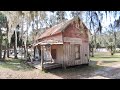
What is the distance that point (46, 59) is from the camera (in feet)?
37.9

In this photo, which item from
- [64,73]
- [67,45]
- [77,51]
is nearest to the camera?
[64,73]

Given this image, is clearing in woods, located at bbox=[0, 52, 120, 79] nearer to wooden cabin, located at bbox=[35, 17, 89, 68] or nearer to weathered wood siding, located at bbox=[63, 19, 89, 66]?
weathered wood siding, located at bbox=[63, 19, 89, 66]

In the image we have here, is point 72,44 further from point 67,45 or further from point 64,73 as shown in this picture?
point 64,73

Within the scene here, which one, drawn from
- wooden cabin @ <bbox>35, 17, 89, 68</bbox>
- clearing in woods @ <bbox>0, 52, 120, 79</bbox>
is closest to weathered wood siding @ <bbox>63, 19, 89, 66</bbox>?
wooden cabin @ <bbox>35, 17, 89, 68</bbox>

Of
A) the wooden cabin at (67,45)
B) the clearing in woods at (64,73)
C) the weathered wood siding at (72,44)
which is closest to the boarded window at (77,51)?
the wooden cabin at (67,45)

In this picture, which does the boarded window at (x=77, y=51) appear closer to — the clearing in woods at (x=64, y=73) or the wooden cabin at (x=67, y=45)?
the wooden cabin at (x=67, y=45)

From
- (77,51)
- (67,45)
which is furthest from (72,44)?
(77,51)

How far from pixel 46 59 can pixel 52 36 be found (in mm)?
1833

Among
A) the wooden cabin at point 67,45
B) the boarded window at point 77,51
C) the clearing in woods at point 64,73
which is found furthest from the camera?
the boarded window at point 77,51

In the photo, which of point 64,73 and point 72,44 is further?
point 72,44

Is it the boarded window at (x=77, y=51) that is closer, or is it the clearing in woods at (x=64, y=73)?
the clearing in woods at (x=64, y=73)
